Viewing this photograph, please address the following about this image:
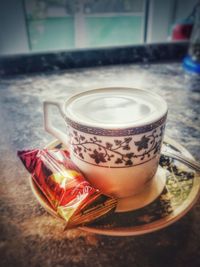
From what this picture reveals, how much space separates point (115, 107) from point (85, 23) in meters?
5.43

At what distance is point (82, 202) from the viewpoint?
1.05 feet

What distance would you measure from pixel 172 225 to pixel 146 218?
4cm

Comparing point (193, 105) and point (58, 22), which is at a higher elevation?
point (193, 105)

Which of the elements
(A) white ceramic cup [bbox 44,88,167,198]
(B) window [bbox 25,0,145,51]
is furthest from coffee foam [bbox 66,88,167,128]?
(B) window [bbox 25,0,145,51]

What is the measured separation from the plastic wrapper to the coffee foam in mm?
82

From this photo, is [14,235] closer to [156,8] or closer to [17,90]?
[17,90]

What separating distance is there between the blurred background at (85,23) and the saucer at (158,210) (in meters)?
0.86

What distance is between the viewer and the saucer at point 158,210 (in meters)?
0.32

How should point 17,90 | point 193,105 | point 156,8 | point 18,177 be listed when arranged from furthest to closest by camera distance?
point 156,8 < point 17,90 < point 193,105 < point 18,177

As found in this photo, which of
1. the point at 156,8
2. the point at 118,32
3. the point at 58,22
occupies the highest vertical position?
the point at 156,8

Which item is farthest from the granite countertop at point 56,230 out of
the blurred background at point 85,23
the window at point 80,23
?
the window at point 80,23

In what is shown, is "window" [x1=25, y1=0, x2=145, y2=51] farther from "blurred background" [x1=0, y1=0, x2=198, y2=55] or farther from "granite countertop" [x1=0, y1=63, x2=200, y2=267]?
"granite countertop" [x1=0, y1=63, x2=200, y2=267]

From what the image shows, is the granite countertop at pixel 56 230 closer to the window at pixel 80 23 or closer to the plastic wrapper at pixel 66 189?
the plastic wrapper at pixel 66 189

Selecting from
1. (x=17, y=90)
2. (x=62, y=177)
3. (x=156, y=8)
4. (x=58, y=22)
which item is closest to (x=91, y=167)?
(x=62, y=177)
